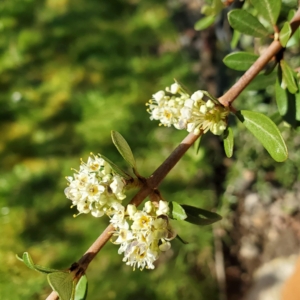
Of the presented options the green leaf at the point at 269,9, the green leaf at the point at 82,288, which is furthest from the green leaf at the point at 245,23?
the green leaf at the point at 82,288

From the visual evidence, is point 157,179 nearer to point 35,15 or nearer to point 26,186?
point 26,186

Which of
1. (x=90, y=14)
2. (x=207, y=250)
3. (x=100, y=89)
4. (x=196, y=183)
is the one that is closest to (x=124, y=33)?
(x=90, y=14)

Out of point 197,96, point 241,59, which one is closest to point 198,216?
point 197,96

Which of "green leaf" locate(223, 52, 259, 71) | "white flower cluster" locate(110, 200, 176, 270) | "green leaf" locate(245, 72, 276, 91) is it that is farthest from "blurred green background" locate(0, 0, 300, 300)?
"white flower cluster" locate(110, 200, 176, 270)

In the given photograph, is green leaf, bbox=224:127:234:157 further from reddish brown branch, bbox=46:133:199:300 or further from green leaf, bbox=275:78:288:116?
green leaf, bbox=275:78:288:116

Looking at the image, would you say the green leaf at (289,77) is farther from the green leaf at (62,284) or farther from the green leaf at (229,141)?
the green leaf at (62,284)

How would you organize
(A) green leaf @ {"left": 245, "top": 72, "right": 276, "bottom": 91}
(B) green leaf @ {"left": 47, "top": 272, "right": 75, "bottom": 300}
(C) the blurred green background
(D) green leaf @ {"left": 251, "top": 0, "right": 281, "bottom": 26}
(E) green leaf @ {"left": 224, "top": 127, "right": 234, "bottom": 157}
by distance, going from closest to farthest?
(B) green leaf @ {"left": 47, "top": 272, "right": 75, "bottom": 300} < (E) green leaf @ {"left": 224, "top": 127, "right": 234, "bottom": 157} < (D) green leaf @ {"left": 251, "top": 0, "right": 281, "bottom": 26} < (A) green leaf @ {"left": 245, "top": 72, "right": 276, "bottom": 91} < (C) the blurred green background
